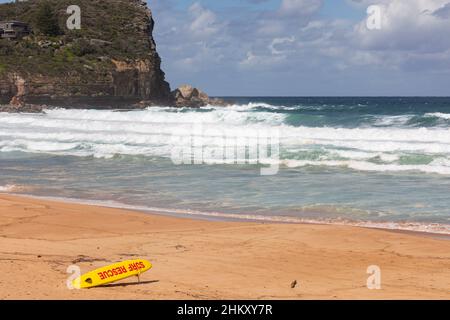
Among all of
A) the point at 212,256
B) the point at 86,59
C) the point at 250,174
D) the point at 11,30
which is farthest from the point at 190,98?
the point at 212,256

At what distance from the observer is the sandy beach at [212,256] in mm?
7430

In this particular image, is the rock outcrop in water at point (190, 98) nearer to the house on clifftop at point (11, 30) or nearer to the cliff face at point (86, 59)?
the cliff face at point (86, 59)

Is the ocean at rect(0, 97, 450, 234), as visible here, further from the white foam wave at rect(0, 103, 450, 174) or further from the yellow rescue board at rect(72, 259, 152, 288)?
the yellow rescue board at rect(72, 259, 152, 288)

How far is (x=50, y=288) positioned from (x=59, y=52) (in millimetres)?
66109

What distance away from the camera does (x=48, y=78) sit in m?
62.6

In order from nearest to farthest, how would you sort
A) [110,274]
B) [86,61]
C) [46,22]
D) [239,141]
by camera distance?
[110,274] < [239,141] < [86,61] < [46,22]

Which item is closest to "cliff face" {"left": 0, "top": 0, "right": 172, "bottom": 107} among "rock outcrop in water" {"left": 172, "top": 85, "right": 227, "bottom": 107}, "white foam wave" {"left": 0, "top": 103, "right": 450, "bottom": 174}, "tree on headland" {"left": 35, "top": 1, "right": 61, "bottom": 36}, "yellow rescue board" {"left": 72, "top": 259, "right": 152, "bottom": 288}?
"tree on headland" {"left": 35, "top": 1, "right": 61, "bottom": 36}

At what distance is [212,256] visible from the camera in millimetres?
9289

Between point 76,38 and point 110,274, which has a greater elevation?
point 76,38

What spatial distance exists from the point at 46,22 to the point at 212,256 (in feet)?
226

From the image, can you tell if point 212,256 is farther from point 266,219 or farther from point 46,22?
point 46,22

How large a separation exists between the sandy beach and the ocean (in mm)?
1764

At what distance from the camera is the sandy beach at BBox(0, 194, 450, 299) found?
7430mm
